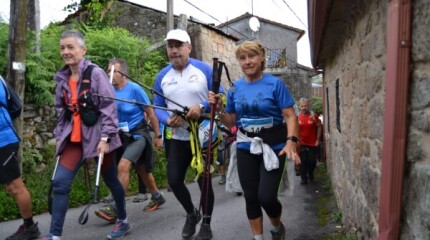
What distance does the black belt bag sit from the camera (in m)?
3.86

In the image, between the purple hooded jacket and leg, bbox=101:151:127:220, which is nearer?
the purple hooded jacket

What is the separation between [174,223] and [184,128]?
1.51 m

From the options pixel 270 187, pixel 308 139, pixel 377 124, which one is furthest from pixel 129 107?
pixel 308 139

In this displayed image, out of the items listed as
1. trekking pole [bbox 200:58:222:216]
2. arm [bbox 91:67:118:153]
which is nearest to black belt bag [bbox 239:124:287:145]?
trekking pole [bbox 200:58:222:216]

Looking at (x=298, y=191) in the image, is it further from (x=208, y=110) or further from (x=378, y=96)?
(x=378, y=96)

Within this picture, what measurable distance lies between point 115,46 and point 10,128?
566 centimetres

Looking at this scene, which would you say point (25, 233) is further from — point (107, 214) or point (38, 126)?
point (38, 126)

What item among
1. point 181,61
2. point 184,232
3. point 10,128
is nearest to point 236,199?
point 184,232

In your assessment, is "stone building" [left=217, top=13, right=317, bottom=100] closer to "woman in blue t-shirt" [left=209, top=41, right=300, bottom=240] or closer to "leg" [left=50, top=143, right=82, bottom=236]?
"woman in blue t-shirt" [left=209, top=41, right=300, bottom=240]

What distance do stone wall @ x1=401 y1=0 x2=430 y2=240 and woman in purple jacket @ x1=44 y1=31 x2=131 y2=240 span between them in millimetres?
2608

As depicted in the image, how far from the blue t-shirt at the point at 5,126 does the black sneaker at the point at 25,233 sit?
857 millimetres

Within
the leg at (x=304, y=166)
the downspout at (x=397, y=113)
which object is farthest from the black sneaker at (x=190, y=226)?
the leg at (x=304, y=166)

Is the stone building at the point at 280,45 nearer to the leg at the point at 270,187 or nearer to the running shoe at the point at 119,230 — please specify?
the running shoe at the point at 119,230

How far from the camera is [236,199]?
24.1 ft
